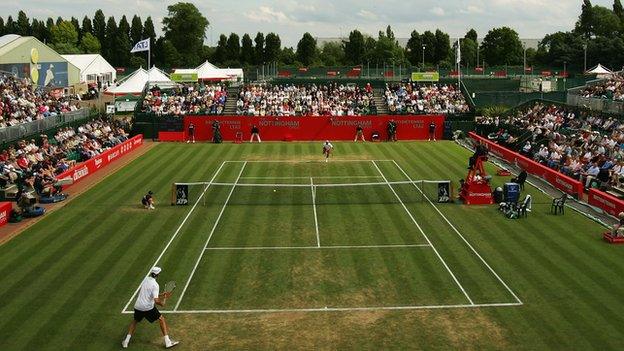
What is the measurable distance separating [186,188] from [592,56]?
102m

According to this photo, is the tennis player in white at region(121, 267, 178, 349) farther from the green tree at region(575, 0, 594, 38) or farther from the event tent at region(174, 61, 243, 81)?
the green tree at region(575, 0, 594, 38)

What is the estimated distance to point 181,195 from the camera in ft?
102

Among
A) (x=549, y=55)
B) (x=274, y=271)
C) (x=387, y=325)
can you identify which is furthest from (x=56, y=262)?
(x=549, y=55)

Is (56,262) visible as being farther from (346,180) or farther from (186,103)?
(186,103)

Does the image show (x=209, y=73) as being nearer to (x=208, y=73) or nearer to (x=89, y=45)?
(x=208, y=73)

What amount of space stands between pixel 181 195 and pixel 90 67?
236 feet

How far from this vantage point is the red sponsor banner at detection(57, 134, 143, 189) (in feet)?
121

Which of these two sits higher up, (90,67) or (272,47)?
(272,47)

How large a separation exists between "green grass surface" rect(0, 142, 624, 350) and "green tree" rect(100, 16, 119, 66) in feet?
383

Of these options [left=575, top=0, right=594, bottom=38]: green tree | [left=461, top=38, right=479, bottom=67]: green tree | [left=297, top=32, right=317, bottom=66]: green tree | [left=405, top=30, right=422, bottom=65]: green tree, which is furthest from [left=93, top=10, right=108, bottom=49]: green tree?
[left=575, top=0, right=594, bottom=38]: green tree

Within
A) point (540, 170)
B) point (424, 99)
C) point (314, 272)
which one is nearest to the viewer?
point (314, 272)

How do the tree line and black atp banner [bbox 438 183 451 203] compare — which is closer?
black atp banner [bbox 438 183 451 203]

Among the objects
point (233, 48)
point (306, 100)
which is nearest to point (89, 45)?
point (233, 48)

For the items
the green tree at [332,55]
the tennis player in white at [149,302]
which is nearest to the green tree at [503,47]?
the green tree at [332,55]
